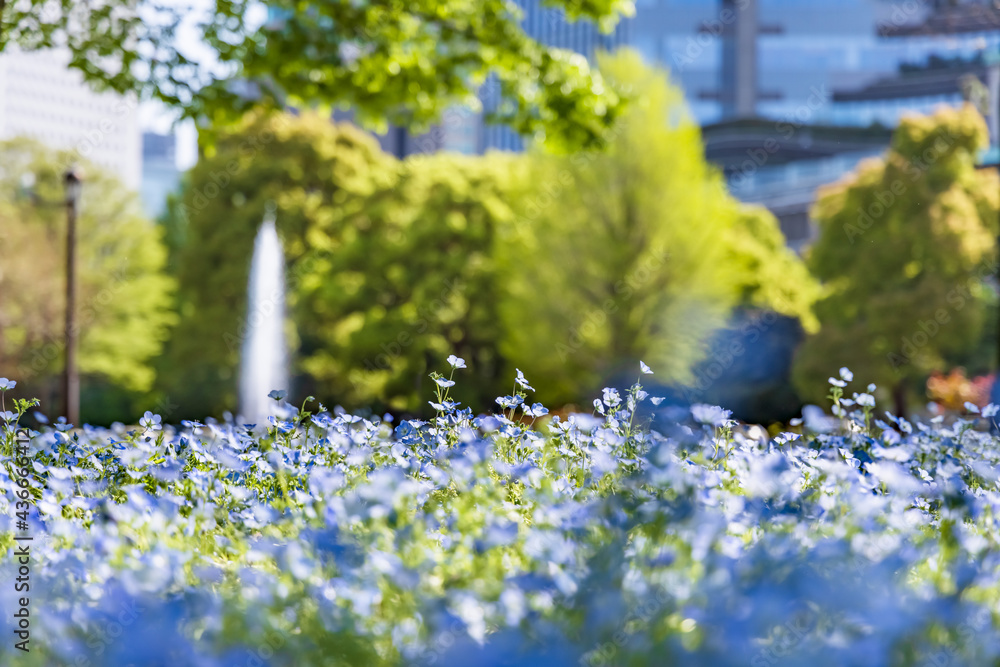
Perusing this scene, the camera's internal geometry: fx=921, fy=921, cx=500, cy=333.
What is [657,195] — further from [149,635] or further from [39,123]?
[39,123]

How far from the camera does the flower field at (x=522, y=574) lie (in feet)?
5.02

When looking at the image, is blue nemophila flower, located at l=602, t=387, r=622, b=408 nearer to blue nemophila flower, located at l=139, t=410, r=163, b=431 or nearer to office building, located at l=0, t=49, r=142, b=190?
blue nemophila flower, located at l=139, t=410, r=163, b=431

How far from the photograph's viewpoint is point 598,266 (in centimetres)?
1809

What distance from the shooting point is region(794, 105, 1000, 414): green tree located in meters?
19.2

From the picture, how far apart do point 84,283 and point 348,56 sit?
2095 cm

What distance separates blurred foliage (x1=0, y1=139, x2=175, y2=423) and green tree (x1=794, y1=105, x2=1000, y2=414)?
17.0 m

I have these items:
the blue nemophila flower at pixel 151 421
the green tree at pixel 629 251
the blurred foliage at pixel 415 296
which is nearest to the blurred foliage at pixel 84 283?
the blurred foliage at pixel 415 296

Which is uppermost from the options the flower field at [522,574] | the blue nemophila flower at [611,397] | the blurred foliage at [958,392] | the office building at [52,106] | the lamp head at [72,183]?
the office building at [52,106]

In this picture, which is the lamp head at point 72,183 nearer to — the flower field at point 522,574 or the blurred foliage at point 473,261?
the blurred foliage at point 473,261

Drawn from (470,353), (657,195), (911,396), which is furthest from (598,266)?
(911,396)

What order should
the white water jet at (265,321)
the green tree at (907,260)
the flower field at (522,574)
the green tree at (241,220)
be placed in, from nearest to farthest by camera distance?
the flower field at (522,574) < the white water jet at (265,321) < the green tree at (907,260) < the green tree at (241,220)

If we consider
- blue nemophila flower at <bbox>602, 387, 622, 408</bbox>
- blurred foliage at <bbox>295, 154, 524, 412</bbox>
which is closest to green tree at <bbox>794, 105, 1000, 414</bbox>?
blurred foliage at <bbox>295, 154, 524, 412</bbox>

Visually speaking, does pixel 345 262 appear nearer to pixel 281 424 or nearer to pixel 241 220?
pixel 241 220

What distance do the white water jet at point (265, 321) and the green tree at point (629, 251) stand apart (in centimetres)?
532
